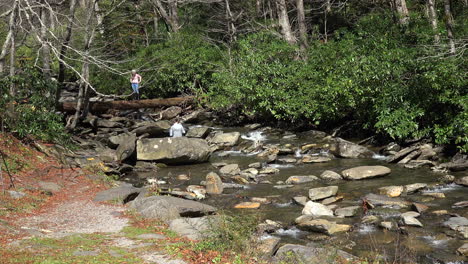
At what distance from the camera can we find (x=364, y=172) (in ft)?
44.7

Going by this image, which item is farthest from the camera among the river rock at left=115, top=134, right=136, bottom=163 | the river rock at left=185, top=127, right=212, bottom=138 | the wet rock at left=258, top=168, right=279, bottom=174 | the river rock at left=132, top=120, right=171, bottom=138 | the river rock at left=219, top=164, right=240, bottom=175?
the river rock at left=185, top=127, right=212, bottom=138

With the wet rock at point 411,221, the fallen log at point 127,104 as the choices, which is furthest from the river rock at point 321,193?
the fallen log at point 127,104

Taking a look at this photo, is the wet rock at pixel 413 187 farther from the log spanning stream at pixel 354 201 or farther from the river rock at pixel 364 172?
the river rock at pixel 364 172

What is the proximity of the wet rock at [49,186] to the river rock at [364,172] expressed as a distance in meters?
8.12

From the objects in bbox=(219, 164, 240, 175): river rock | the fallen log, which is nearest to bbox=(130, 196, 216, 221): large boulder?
bbox=(219, 164, 240, 175): river rock

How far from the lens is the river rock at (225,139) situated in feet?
67.1

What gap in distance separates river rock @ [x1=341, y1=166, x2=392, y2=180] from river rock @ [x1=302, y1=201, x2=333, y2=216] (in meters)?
3.23

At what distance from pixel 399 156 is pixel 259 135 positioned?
7893 mm

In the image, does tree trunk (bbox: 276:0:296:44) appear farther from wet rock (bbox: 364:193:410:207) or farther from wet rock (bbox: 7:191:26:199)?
wet rock (bbox: 7:191:26:199)

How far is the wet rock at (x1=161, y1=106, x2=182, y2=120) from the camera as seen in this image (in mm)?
27547

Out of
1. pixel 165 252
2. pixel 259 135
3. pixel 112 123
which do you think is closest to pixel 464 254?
pixel 165 252

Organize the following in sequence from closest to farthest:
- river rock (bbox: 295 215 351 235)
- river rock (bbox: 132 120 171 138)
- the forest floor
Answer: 1. the forest floor
2. river rock (bbox: 295 215 351 235)
3. river rock (bbox: 132 120 171 138)

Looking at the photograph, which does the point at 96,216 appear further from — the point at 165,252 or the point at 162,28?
the point at 162,28

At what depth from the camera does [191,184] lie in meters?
14.2
